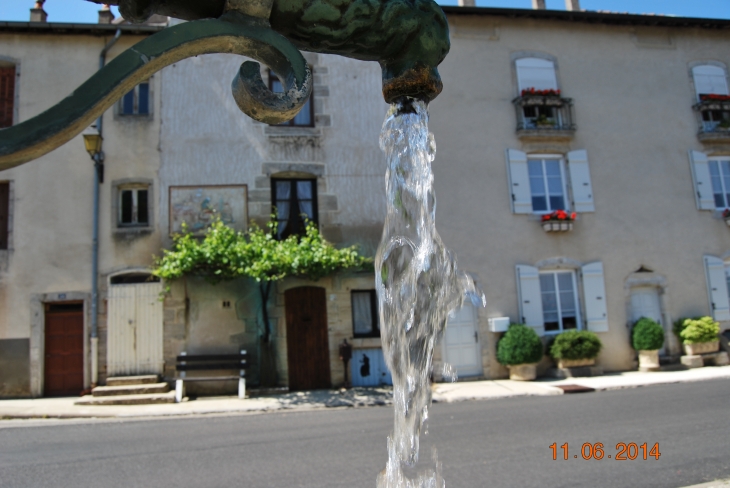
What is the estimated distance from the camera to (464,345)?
12359 mm

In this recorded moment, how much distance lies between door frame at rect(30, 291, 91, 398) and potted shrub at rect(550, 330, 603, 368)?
987 centimetres

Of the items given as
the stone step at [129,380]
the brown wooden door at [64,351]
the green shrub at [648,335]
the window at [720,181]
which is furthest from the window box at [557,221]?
the brown wooden door at [64,351]

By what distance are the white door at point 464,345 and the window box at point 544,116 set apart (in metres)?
4.59

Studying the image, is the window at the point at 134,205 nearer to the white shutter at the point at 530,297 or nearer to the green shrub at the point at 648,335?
the white shutter at the point at 530,297

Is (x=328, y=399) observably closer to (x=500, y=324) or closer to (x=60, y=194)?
(x=500, y=324)

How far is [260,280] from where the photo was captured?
36.3 feet

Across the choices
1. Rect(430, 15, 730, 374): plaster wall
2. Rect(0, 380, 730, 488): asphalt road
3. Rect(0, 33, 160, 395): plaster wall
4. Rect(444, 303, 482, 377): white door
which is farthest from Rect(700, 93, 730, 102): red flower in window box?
Rect(0, 33, 160, 395): plaster wall

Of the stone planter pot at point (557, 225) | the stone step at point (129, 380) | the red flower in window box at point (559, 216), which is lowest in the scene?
the stone step at point (129, 380)

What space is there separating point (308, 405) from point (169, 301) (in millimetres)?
3799

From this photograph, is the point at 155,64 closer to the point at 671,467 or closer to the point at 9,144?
the point at 9,144

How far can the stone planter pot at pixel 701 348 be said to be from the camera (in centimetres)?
1292

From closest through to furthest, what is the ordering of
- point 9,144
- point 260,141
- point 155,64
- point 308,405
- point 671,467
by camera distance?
point 9,144 < point 155,64 < point 671,467 < point 308,405 < point 260,141

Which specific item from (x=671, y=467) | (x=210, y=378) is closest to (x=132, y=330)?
(x=210, y=378)

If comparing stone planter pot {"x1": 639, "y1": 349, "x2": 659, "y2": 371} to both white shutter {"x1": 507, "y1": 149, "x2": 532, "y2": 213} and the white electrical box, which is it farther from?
white shutter {"x1": 507, "y1": 149, "x2": 532, "y2": 213}
